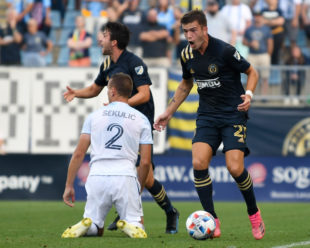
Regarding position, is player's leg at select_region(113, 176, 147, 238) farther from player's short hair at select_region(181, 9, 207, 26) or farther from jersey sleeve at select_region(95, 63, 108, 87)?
jersey sleeve at select_region(95, 63, 108, 87)

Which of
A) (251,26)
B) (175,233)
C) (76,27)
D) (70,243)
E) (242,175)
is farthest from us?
(76,27)

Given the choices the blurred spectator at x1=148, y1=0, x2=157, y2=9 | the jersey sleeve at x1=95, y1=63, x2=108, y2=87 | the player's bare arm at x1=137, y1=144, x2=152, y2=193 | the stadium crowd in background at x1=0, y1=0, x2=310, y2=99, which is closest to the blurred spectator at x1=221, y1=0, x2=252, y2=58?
the stadium crowd in background at x1=0, y1=0, x2=310, y2=99

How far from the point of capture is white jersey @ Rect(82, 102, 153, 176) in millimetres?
7867

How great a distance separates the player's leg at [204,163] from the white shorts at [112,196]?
94cm

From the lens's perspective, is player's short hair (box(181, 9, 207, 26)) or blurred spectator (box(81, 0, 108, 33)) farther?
blurred spectator (box(81, 0, 108, 33))

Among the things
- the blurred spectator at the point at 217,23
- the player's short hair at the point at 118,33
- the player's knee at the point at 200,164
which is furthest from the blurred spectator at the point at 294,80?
the player's knee at the point at 200,164

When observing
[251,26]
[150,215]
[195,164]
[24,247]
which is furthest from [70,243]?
[251,26]

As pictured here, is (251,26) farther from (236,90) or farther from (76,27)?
(236,90)

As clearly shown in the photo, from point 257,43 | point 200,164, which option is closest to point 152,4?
point 257,43

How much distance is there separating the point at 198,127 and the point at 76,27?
1161 centimetres

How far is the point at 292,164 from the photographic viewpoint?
17391 mm

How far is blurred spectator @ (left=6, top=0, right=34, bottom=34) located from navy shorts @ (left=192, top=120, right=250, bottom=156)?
1160 cm

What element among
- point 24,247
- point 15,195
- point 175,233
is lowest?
point 15,195

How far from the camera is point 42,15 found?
20.3 meters
